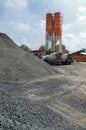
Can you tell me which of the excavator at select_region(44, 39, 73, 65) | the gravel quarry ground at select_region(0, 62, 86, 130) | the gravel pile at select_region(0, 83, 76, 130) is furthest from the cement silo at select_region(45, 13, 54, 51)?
the gravel pile at select_region(0, 83, 76, 130)

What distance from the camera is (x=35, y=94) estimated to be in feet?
48.2

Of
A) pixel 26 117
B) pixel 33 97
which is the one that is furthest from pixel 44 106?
pixel 26 117

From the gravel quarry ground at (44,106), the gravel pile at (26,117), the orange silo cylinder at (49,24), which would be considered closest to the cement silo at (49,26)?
the orange silo cylinder at (49,24)

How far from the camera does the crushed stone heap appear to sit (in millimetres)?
18594

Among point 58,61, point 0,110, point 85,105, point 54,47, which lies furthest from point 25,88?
point 54,47

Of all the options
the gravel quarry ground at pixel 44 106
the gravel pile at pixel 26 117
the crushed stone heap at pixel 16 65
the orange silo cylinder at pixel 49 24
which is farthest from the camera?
the orange silo cylinder at pixel 49 24

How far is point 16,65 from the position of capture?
20219 millimetres

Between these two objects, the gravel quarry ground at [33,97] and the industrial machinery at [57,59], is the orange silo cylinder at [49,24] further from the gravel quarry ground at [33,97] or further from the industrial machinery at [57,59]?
the gravel quarry ground at [33,97]

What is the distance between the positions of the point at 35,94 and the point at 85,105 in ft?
7.73

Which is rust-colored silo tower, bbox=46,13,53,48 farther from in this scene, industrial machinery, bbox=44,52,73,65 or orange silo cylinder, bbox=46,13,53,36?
industrial machinery, bbox=44,52,73,65

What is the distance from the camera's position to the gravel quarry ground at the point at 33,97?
9641 millimetres

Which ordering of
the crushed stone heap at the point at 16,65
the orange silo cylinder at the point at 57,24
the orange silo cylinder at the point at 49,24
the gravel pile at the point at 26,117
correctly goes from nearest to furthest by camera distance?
1. the gravel pile at the point at 26,117
2. the crushed stone heap at the point at 16,65
3. the orange silo cylinder at the point at 57,24
4. the orange silo cylinder at the point at 49,24

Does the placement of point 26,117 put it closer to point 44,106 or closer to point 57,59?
point 44,106

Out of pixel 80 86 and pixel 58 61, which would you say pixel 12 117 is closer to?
pixel 80 86
